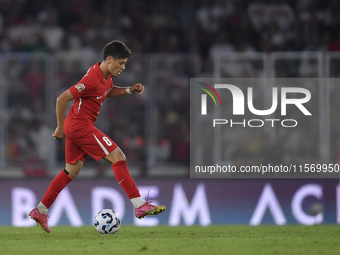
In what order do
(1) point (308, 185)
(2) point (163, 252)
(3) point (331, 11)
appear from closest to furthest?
(2) point (163, 252)
(1) point (308, 185)
(3) point (331, 11)

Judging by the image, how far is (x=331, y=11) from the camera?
1187 centimetres

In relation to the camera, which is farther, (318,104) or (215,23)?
(215,23)

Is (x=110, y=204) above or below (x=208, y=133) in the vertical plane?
below

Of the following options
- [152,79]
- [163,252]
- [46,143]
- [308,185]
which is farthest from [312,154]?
[163,252]

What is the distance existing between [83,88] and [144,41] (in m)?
6.06

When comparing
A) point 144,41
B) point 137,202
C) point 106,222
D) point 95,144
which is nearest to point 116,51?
point 95,144

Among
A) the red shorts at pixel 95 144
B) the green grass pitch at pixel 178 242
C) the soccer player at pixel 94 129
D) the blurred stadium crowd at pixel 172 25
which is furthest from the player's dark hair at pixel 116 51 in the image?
the blurred stadium crowd at pixel 172 25

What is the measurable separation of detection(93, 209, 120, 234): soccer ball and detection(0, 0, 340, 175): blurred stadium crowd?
3.03 m

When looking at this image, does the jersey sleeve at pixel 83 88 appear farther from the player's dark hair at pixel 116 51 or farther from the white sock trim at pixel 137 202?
the white sock trim at pixel 137 202

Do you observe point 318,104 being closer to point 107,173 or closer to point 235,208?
point 235,208

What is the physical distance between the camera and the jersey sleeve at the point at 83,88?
223 inches

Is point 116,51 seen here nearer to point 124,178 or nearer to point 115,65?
point 115,65

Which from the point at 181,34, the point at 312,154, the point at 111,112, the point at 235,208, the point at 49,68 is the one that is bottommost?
the point at 235,208

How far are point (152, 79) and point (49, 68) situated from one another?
1555 mm
